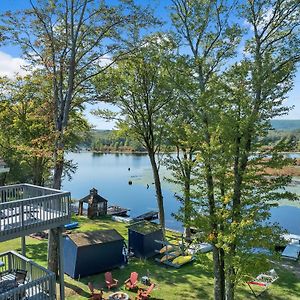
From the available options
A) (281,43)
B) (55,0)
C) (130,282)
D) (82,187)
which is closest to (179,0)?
(281,43)

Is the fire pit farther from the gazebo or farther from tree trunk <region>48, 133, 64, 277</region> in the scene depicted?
the gazebo

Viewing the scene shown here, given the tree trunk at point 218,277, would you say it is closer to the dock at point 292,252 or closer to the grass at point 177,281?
the grass at point 177,281

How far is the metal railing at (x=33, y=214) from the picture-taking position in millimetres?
9242

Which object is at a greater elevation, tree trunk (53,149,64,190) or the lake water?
tree trunk (53,149,64,190)

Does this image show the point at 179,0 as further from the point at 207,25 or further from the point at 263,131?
the point at 263,131

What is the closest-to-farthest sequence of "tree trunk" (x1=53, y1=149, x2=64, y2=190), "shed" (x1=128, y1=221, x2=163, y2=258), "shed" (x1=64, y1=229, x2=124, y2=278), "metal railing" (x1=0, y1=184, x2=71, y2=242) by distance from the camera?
"metal railing" (x1=0, y1=184, x2=71, y2=242) → "tree trunk" (x1=53, y1=149, x2=64, y2=190) → "shed" (x1=64, y1=229, x2=124, y2=278) → "shed" (x1=128, y1=221, x2=163, y2=258)

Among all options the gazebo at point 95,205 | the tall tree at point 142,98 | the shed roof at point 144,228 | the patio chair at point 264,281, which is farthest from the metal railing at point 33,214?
the gazebo at point 95,205

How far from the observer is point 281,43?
12516 mm

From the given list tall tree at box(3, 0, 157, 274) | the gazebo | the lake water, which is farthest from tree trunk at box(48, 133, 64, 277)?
the gazebo

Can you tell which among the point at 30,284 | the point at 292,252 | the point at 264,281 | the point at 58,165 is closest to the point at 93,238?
the point at 58,165

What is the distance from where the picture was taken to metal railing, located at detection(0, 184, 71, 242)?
9242 mm

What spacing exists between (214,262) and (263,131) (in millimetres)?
5116

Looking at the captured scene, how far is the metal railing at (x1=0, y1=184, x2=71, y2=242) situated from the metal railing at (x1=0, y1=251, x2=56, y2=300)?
4.53 feet

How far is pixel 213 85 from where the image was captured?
12570 mm
